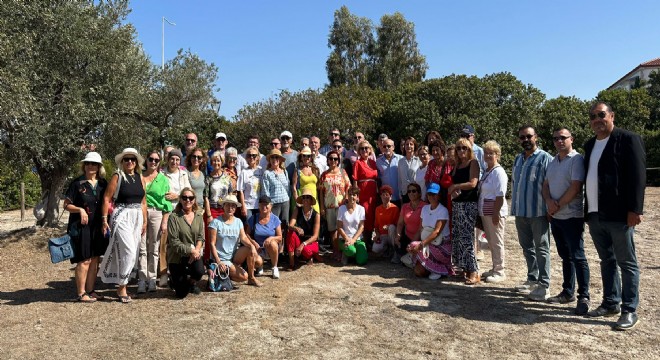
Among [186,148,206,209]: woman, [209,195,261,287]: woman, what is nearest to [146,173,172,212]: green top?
[186,148,206,209]: woman

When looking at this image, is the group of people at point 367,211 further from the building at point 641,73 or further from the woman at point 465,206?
the building at point 641,73

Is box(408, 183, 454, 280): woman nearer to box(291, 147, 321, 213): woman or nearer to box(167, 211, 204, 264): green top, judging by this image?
box(291, 147, 321, 213): woman

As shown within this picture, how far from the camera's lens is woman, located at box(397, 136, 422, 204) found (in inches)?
309

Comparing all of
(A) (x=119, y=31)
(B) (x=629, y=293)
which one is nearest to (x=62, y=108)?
(A) (x=119, y=31)

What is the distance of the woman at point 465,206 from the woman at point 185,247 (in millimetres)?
3398

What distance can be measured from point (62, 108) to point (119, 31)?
85.5 inches

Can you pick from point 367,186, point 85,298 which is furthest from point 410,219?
point 85,298

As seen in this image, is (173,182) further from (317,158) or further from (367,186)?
(367,186)

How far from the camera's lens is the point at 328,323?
193 inches

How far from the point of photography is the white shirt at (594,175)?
4.66 meters

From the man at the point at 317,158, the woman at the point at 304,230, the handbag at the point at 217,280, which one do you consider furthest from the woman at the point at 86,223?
the man at the point at 317,158

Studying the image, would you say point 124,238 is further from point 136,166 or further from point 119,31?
point 119,31

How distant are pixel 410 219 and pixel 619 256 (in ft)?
10.0

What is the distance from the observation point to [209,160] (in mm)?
7281
